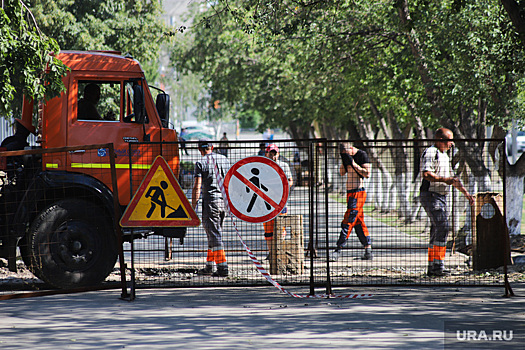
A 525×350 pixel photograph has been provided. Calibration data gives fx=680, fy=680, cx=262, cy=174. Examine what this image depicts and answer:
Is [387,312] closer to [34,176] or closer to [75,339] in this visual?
[75,339]

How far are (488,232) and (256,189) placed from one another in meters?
3.58

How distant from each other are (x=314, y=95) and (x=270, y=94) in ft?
15.0

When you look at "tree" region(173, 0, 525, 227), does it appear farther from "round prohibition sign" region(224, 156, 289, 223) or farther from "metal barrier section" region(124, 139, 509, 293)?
"round prohibition sign" region(224, 156, 289, 223)

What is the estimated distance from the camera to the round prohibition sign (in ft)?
25.8

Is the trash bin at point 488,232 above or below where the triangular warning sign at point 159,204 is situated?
below

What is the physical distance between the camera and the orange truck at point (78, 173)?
855 centimetres

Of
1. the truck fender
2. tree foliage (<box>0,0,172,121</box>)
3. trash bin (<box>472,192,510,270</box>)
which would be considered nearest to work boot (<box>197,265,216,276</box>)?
the truck fender

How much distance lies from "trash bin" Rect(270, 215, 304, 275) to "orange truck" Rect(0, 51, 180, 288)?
57.9 inches

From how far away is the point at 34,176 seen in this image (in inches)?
344

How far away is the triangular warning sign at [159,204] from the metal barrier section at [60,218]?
0.91m

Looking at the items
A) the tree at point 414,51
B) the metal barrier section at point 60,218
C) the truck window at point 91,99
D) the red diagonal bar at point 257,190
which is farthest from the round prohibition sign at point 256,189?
the tree at point 414,51

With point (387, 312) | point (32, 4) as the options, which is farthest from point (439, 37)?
point (32, 4)

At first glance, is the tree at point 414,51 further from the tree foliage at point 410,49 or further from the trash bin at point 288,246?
the trash bin at point 288,246

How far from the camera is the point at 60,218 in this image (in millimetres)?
8562
